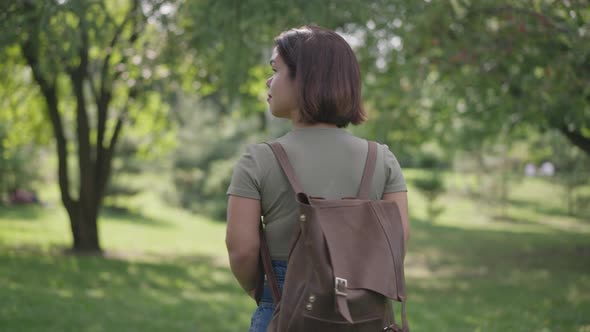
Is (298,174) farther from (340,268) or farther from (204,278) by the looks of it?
(204,278)

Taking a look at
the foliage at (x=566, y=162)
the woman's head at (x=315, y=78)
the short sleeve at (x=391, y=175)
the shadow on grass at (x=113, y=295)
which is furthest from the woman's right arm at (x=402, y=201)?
the foliage at (x=566, y=162)

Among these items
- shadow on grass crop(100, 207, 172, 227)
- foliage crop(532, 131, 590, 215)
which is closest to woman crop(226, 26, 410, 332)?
foliage crop(532, 131, 590, 215)

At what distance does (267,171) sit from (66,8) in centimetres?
474

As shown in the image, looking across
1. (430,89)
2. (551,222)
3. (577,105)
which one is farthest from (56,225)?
(551,222)

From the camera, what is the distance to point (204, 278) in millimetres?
11477

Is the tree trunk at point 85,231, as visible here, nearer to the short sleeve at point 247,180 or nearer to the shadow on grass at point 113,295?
the shadow on grass at point 113,295

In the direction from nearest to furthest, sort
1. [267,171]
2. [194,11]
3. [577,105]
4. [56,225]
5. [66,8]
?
[267,171]
[66,8]
[194,11]
[577,105]
[56,225]

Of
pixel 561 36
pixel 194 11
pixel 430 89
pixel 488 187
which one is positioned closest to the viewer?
pixel 194 11

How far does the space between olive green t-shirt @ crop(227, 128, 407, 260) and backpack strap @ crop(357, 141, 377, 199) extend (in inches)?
0.7

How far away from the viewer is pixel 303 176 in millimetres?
2051

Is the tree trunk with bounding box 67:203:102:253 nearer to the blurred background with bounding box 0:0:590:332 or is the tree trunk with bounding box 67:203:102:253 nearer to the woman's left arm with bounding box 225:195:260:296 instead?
the blurred background with bounding box 0:0:590:332

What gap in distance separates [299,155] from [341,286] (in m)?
0.44

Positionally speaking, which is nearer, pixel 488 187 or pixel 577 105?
pixel 577 105

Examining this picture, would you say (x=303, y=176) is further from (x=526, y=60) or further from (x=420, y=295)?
(x=420, y=295)
